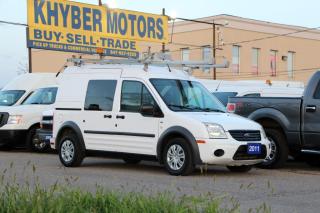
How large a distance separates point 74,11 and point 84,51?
7.15ft

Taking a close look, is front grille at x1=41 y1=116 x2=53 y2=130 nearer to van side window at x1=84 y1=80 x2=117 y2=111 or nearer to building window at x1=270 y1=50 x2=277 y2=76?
van side window at x1=84 y1=80 x2=117 y2=111

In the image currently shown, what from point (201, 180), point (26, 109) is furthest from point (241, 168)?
point (26, 109)

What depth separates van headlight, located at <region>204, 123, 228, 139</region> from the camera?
1104 cm

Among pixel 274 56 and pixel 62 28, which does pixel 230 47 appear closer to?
pixel 274 56

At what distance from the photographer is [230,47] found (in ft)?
158

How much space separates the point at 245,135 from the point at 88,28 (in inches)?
928


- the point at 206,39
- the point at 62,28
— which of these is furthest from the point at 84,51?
the point at 206,39

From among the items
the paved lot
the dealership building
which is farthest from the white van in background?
the dealership building

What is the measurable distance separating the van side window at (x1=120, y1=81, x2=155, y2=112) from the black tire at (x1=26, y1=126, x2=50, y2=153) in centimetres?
548

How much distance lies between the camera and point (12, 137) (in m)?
17.6

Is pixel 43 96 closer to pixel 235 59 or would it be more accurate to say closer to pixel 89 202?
pixel 89 202

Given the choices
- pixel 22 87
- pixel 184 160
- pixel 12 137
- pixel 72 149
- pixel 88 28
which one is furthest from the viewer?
pixel 88 28

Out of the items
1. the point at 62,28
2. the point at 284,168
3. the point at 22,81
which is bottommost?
the point at 284,168

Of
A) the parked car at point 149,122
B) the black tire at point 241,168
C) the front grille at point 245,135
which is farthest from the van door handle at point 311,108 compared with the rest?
the black tire at point 241,168
